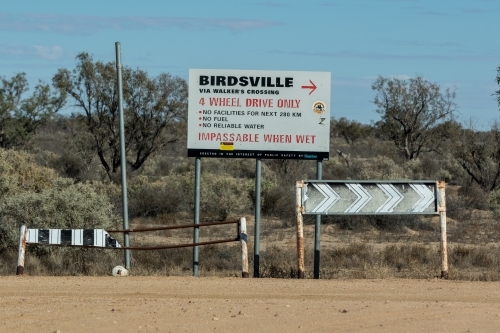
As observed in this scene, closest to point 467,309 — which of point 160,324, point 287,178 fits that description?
point 160,324

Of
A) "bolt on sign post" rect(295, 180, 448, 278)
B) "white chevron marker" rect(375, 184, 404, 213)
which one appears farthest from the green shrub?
→ "white chevron marker" rect(375, 184, 404, 213)

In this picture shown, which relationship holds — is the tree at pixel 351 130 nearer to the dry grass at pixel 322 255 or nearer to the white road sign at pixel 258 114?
the dry grass at pixel 322 255

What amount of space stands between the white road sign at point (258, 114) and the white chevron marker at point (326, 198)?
31.6 inches

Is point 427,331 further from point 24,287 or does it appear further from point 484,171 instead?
point 484,171

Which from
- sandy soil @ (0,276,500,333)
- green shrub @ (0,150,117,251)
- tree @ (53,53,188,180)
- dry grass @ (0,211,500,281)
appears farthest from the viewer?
tree @ (53,53,188,180)

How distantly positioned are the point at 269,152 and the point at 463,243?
932 cm

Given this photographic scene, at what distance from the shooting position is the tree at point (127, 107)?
32125 millimetres

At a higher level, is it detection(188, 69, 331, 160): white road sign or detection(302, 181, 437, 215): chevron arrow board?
detection(188, 69, 331, 160): white road sign

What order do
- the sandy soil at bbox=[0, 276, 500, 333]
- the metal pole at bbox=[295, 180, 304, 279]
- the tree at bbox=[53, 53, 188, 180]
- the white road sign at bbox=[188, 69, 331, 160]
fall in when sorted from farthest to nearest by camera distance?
the tree at bbox=[53, 53, 188, 180] < the white road sign at bbox=[188, 69, 331, 160] < the metal pole at bbox=[295, 180, 304, 279] < the sandy soil at bbox=[0, 276, 500, 333]

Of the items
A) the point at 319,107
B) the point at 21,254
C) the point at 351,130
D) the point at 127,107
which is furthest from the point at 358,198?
the point at 351,130

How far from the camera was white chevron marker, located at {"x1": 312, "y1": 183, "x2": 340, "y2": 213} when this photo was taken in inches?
496

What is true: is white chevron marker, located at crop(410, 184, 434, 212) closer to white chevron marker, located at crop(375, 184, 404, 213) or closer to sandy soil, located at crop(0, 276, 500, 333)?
white chevron marker, located at crop(375, 184, 404, 213)

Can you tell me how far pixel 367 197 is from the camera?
12641mm

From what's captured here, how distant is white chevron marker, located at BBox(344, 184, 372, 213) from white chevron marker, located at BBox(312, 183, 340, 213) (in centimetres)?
24
